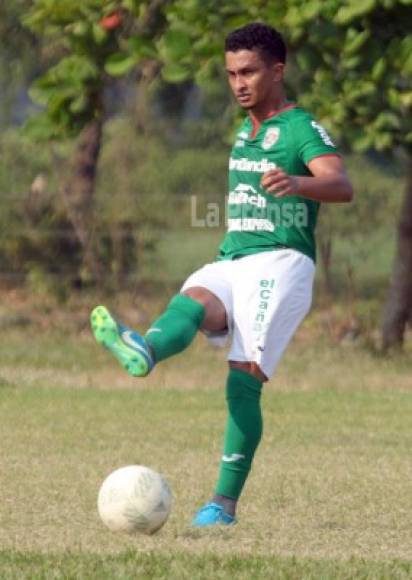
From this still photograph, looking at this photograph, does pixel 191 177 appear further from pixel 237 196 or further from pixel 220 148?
pixel 237 196

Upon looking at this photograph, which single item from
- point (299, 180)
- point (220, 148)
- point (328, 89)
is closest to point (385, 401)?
point (328, 89)

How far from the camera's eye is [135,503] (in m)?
7.02

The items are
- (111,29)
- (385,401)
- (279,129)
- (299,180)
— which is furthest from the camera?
(111,29)

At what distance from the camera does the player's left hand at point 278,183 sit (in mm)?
6574

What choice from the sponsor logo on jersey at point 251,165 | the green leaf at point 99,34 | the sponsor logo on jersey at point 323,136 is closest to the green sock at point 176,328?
the sponsor logo on jersey at point 251,165

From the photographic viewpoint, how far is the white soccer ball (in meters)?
7.03

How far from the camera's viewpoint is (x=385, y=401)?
13.4 m

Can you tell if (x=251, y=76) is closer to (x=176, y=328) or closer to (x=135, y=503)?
(x=176, y=328)

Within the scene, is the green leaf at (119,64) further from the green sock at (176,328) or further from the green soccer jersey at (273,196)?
the green sock at (176,328)

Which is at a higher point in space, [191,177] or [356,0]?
[356,0]

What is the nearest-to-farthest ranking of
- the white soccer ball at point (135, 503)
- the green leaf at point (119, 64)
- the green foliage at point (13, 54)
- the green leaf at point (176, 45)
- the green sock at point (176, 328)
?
→ 1. the green sock at point (176, 328)
2. the white soccer ball at point (135, 503)
3. the green leaf at point (176, 45)
4. the green leaf at point (119, 64)
5. the green foliage at point (13, 54)

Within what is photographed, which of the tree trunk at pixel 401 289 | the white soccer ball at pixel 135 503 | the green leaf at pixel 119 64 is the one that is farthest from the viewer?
the tree trunk at pixel 401 289

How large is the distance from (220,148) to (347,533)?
16.6m

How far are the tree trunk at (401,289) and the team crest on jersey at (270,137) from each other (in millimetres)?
8952
